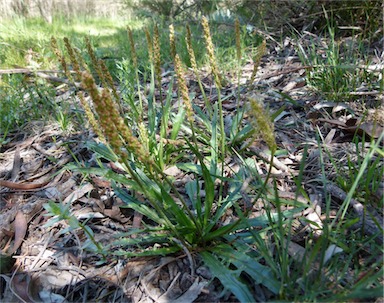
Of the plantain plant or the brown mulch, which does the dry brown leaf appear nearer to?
the brown mulch

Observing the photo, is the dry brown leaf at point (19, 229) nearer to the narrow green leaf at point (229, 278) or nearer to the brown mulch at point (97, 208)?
the brown mulch at point (97, 208)

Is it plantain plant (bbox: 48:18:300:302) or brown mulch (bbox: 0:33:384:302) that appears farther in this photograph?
brown mulch (bbox: 0:33:384:302)

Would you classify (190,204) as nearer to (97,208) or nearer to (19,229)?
(97,208)

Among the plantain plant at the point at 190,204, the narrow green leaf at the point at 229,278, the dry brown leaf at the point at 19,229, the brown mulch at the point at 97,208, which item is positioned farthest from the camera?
the dry brown leaf at the point at 19,229

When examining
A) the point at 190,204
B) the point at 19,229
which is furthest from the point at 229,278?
the point at 19,229

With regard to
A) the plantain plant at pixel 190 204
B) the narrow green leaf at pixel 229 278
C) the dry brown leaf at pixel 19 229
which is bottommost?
the dry brown leaf at pixel 19 229

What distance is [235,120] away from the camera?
2.00m

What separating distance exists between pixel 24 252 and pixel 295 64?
2523 mm

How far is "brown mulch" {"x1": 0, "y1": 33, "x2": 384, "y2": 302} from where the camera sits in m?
1.23

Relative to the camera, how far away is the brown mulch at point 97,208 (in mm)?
1231

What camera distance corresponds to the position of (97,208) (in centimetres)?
159

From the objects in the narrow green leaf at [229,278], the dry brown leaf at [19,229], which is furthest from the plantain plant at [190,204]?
the dry brown leaf at [19,229]

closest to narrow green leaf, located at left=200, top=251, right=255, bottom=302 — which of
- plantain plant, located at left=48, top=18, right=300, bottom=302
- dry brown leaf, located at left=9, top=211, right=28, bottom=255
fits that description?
plantain plant, located at left=48, top=18, right=300, bottom=302

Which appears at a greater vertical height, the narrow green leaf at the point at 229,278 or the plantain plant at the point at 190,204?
the plantain plant at the point at 190,204
